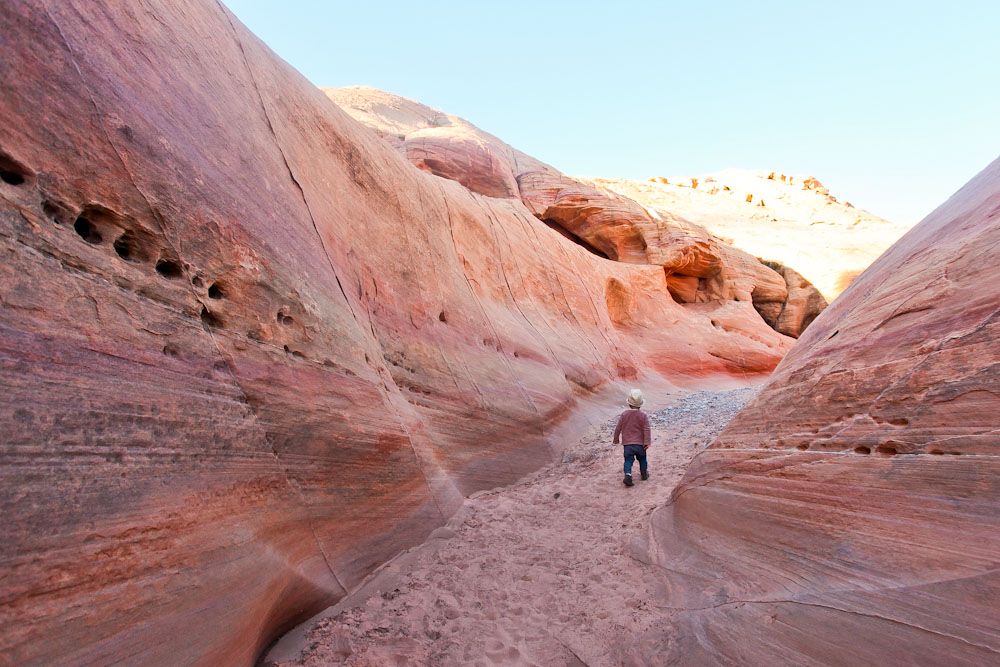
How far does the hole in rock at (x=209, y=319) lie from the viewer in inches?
135

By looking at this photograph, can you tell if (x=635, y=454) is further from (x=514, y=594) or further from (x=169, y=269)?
(x=169, y=269)

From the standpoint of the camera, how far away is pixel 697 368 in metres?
16.8

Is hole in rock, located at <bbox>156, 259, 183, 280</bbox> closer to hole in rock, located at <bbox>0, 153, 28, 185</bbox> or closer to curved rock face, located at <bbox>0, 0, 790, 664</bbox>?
curved rock face, located at <bbox>0, 0, 790, 664</bbox>

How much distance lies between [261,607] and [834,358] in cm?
435

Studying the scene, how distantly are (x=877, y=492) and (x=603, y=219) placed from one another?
58.0 ft

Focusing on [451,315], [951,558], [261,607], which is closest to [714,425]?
[451,315]

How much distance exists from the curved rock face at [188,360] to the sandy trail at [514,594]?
28 cm

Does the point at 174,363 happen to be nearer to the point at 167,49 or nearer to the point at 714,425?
the point at 167,49

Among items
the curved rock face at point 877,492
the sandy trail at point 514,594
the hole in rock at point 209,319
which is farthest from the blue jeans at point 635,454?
the hole in rock at point 209,319

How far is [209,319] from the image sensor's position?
11.4ft

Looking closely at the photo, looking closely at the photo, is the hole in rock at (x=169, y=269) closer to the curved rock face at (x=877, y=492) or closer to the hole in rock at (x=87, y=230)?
the hole in rock at (x=87, y=230)

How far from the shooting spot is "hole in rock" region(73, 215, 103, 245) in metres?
2.95

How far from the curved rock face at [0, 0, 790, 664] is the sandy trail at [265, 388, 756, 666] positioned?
283mm

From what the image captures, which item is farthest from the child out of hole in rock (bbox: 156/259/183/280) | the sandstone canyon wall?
the sandstone canyon wall
